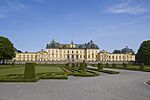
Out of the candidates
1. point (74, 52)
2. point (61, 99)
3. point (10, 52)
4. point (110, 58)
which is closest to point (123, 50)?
point (110, 58)

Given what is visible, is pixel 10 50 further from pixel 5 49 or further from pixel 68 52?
pixel 68 52

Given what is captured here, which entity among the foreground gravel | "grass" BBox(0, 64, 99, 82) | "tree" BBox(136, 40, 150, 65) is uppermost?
"tree" BBox(136, 40, 150, 65)

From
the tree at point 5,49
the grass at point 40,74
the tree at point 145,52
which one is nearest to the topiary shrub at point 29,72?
the grass at point 40,74

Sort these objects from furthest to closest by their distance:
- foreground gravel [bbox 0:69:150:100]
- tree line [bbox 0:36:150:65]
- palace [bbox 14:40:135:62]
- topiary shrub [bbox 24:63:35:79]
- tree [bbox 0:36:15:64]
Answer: palace [bbox 14:40:135:62]
tree line [bbox 0:36:150:65]
tree [bbox 0:36:15:64]
topiary shrub [bbox 24:63:35:79]
foreground gravel [bbox 0:69:150:100]

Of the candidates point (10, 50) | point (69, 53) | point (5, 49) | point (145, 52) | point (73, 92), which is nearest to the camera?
point (73, 92)

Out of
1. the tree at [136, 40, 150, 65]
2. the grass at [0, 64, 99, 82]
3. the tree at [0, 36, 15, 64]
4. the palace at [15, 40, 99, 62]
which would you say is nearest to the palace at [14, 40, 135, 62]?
the palace at [15, 40, 99, 62]

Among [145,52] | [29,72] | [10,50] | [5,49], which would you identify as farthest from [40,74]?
[145,52]

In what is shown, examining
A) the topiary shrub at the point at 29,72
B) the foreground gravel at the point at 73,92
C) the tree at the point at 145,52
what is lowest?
the foreground gravel at the point at 73,92

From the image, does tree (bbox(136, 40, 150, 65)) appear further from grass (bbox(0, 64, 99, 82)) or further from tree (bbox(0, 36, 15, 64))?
grass (bbox(0, 64, 99, 82))

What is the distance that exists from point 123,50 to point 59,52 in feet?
118

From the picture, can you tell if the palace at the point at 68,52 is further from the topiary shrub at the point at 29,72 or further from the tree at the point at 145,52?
the topiary shrub at the point at 29,72

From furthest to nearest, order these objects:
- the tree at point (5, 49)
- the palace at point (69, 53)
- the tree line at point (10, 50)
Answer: the palace at point (69, 53) < the tree line at point (10, 50) < the tree at point (5, 49)

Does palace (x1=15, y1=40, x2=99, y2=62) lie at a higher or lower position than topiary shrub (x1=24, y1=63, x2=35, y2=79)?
higher

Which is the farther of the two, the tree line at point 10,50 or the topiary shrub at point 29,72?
the tree line at point 10,50
